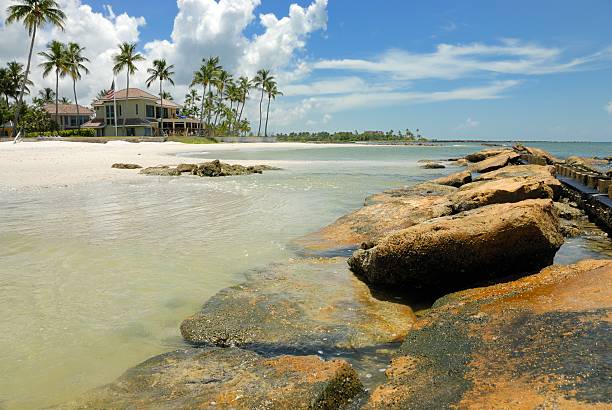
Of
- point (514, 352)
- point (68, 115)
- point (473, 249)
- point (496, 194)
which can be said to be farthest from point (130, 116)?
point (514, 352)

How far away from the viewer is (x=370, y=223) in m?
9.38

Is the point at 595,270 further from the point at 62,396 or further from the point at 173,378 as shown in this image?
the point at 62,396

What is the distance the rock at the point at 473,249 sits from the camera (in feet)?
18.7

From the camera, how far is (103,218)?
465 inches

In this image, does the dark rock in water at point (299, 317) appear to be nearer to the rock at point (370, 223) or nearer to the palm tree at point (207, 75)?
the rock at point (370, 223)

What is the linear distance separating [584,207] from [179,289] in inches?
457

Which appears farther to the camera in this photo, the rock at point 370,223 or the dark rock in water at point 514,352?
the rock at point 370,223

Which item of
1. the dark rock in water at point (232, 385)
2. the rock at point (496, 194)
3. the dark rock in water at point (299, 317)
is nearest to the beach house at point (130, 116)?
the rock at point (496, 194)

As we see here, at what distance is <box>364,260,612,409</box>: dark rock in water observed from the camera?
9.51 feet

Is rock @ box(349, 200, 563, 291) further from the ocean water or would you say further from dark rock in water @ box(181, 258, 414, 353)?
the ocean water

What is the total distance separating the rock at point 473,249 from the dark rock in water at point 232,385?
254 centimetres

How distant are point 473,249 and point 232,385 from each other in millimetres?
3464

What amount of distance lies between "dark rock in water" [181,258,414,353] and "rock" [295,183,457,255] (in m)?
2.16

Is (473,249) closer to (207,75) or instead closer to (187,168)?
(187,168)
